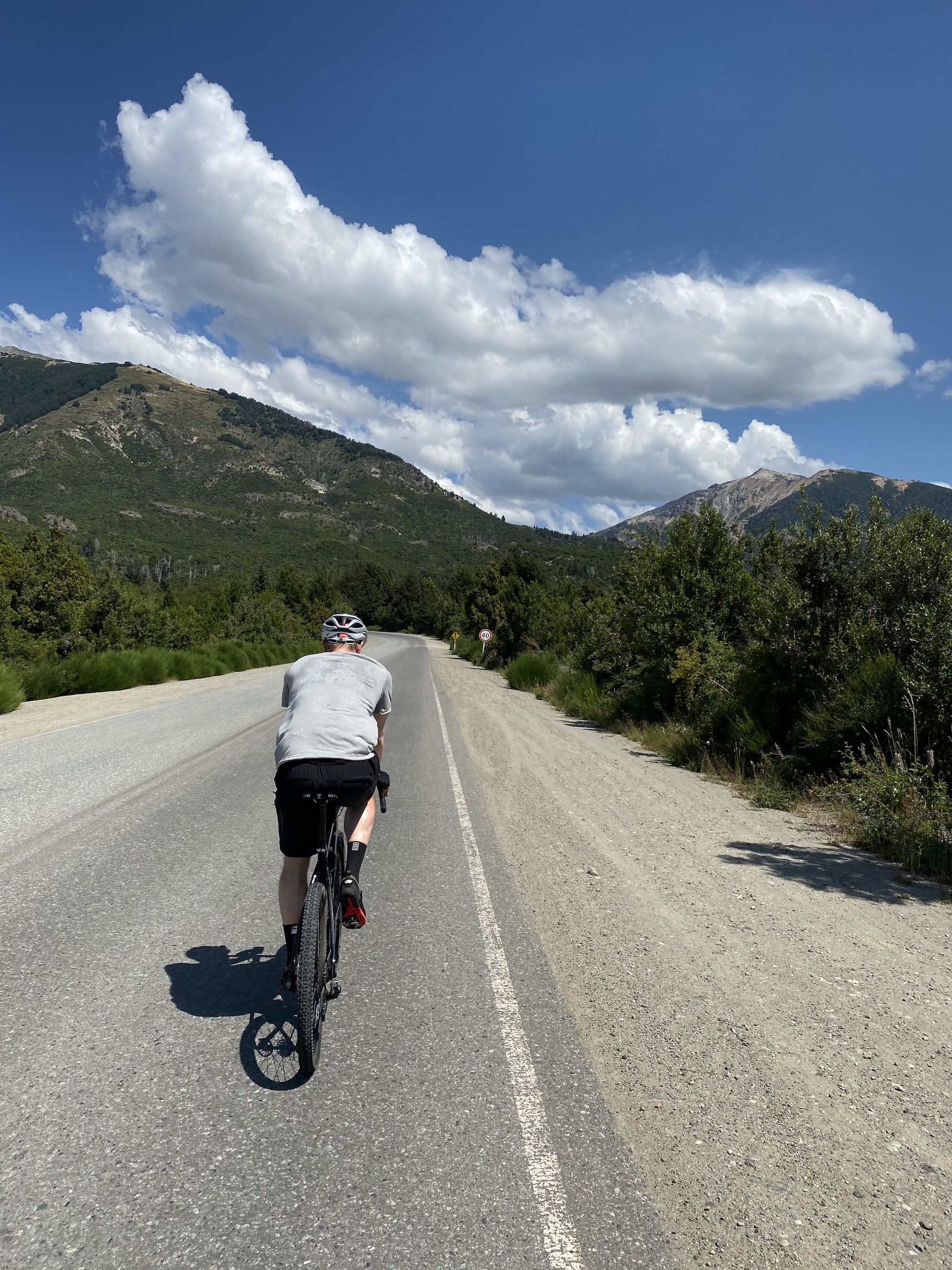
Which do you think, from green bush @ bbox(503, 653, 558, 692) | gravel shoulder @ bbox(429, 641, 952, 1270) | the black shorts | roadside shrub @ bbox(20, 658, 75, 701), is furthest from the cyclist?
green bush @ bbox(503, 653, 558, 692)

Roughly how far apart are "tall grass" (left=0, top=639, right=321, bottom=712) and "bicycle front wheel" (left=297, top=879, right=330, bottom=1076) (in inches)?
581

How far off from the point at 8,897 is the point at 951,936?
21.9 feet

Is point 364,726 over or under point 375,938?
over

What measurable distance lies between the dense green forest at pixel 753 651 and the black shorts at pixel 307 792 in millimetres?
6087

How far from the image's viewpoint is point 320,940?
10.5 ft

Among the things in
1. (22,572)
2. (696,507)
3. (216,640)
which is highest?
(696,507)

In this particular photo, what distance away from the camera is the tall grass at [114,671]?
17188mm

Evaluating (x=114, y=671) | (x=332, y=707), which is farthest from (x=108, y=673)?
(x=332, y=707)

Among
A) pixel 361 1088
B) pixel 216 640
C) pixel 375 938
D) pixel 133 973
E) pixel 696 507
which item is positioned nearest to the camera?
pixel 361 1088

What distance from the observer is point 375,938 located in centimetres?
462

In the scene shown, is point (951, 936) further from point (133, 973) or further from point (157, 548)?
point (157, 548)

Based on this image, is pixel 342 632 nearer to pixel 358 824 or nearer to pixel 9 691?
pixel 358 824

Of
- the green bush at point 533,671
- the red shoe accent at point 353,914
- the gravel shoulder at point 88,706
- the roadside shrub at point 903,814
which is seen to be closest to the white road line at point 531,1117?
the red shoe accent at point 353,914

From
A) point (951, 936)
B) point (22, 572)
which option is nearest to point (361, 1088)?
point (951, 936)
